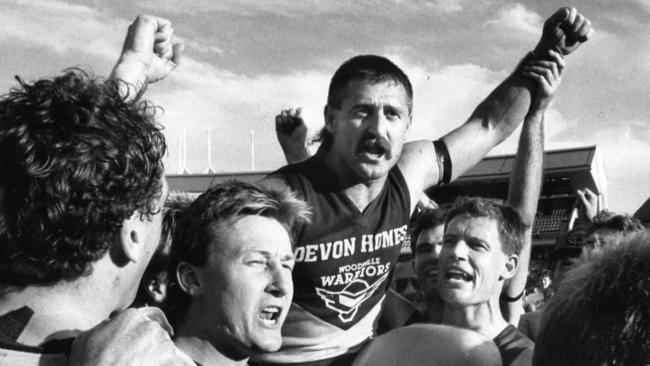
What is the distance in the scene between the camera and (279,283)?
7.97ft

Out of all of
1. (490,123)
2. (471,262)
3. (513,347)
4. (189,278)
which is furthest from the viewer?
(490,123)

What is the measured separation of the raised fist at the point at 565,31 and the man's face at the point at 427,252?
114 cm

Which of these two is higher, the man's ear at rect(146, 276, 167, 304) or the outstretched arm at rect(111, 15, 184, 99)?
the outstretched arm at rect(111, 15, 184, 99)

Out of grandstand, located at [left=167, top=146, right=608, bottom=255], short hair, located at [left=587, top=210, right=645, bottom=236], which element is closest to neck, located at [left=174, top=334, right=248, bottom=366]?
short hair, located at [left=587, top=210, right=645, bottom=236]

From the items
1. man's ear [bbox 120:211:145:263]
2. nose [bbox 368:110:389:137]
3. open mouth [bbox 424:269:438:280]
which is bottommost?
man's ear [bbox 120:211:145:263]

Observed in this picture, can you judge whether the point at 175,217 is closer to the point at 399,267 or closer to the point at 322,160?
the point at 322,160

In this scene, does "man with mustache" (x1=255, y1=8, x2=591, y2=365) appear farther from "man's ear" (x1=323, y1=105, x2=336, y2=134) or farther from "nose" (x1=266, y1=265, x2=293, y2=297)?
"nose" (x1=266, y1=265, x2=293, y2=297)

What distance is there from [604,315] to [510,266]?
2700mm

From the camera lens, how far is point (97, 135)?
1.69m

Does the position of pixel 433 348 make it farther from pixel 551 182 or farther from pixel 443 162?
pixel 551 182

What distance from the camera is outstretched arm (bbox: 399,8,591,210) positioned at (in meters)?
3.80

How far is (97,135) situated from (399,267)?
4.75 m

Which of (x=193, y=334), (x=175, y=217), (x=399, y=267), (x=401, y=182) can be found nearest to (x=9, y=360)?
(x=193, y=334)

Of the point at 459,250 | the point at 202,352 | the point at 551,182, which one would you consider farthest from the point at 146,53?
the point at 551,182
